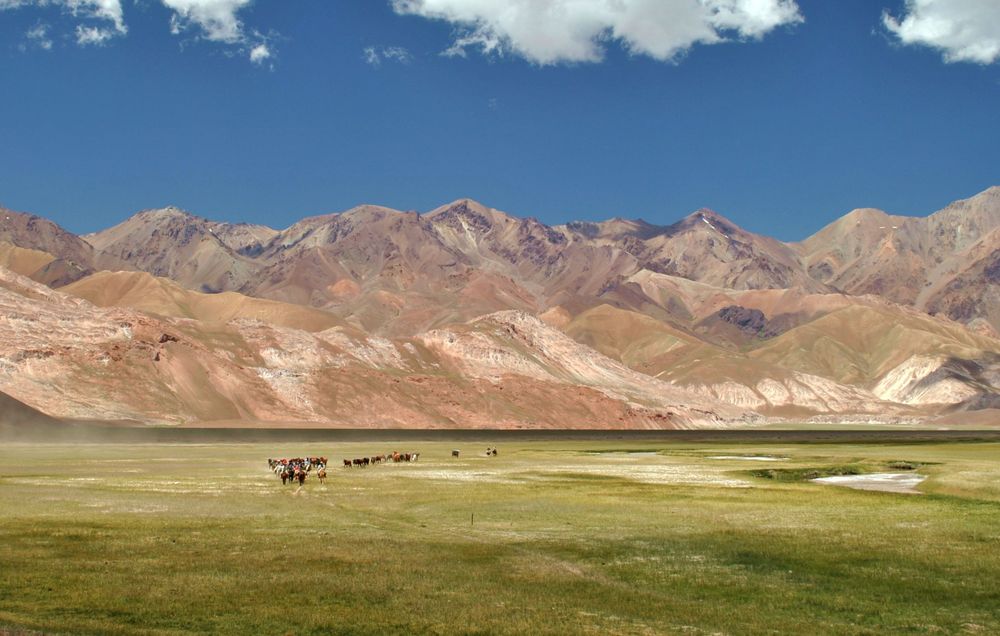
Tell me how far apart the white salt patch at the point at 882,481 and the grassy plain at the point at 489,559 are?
395 centimetres

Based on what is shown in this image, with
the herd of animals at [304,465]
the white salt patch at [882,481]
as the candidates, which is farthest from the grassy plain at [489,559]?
the white salt patch at [882,481]

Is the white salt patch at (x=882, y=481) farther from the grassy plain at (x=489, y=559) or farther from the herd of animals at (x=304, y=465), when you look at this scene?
the herd of animals at (x=304, y=465)

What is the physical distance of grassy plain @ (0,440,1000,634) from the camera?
23.1m

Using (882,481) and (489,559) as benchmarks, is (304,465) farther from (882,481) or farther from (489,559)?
(882,481)

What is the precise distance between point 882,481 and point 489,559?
51007mm

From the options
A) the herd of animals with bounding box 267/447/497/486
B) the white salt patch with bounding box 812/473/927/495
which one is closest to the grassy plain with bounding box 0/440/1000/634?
the herd of animals with bounding box 267/447/497/486

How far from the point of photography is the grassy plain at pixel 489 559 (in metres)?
23.1

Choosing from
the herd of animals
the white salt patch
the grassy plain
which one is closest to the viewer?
the grassy plain

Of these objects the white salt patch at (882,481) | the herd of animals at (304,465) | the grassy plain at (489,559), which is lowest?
the grassy plain at (489,559)

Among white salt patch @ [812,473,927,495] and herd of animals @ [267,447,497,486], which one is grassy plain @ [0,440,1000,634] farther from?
white salt patch @ [812,473,927,495]

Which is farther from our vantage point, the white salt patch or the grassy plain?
the white salt patch

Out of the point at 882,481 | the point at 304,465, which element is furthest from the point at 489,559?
the point at 882,481

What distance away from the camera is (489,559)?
3130 centimetres

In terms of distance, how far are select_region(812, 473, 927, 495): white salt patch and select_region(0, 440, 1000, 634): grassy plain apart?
395cm
